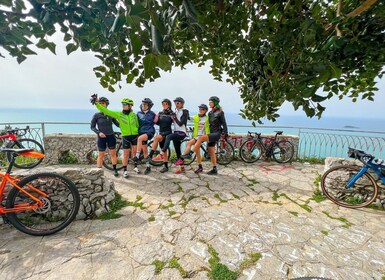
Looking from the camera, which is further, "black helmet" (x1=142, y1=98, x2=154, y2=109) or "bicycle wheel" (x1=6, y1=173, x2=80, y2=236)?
"black helmet" (x1=142, y1=98, x2=154, y2=109)

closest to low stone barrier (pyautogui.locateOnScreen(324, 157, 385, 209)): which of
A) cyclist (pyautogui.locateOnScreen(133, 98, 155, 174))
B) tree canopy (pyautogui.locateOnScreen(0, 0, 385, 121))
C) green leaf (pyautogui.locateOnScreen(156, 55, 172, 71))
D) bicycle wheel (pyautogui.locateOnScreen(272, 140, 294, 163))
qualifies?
bicycle wheel (pyautogui.locateOnScreen(272, 140, 294, 163))

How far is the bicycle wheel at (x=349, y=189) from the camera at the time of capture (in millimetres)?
4359

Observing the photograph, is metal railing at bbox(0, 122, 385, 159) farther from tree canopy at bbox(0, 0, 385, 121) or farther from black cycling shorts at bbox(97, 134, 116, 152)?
tree canopy at bbox(0, 0, 385, 121)

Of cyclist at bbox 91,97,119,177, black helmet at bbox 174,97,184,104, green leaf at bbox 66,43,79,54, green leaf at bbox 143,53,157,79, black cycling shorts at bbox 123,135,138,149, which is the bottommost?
black cycling shorts at bbox 123,135,138,149

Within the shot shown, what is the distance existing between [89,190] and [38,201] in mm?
811

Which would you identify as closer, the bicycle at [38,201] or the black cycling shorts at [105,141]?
the bicycle at [38,201]

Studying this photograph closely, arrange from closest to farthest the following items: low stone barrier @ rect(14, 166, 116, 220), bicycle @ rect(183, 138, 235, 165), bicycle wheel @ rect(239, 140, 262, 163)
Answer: low stone barrier @ rect(14, 166, 116, 220)
bicycle @ rect(183, 138, 235, 165)
bicycle wheel @ rect(239, 140, 262, 163)

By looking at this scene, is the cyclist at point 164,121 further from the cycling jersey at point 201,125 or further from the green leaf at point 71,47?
the green leaf at point 71,47

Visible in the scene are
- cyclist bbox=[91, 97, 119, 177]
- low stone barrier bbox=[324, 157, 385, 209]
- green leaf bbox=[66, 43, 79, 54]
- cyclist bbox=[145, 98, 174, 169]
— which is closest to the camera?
green leaf bbox=[66, 43, 79, 54]

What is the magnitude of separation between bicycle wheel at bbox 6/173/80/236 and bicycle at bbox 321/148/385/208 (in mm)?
5560

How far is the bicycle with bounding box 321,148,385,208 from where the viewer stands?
423 cm

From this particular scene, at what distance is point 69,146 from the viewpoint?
7.34m

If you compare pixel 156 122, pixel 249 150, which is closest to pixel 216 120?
pixel 156 122

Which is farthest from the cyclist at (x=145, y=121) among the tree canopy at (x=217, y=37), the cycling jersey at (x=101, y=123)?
the tree canopy at (x=217, y=37)
